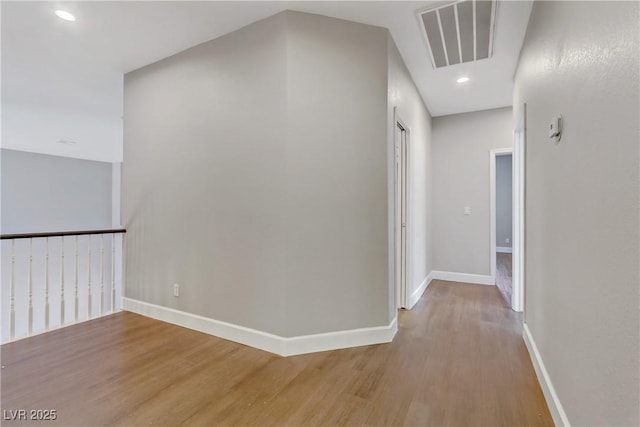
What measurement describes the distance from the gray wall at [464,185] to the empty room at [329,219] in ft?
2.12

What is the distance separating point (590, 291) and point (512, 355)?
138cm

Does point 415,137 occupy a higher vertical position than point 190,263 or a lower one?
higher

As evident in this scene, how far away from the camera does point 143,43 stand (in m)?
2.69

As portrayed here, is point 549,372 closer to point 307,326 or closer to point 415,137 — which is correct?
point 307,326

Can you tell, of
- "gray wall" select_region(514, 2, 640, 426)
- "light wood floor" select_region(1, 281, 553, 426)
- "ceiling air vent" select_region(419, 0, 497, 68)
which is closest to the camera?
"gray wall" select_region(514, 2, 640, 426)

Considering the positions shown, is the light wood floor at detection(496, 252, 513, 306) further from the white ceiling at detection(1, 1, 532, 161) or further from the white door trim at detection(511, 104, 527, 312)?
the white ceiling at detection(1, 1, 532, 161)

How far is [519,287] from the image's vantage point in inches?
125

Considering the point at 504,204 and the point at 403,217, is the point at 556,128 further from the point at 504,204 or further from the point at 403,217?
the point at 504,204

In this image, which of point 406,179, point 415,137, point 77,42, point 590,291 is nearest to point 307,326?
point 590,291

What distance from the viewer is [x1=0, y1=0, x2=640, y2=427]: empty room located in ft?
3.93

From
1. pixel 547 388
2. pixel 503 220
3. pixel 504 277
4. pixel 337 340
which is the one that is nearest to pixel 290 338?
pixel 337 340

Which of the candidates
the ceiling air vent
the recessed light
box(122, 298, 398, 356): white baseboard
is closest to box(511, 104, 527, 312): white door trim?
the ceiling air vent

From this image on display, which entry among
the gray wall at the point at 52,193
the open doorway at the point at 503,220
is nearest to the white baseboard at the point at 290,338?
the open doorway at the point at 503,220

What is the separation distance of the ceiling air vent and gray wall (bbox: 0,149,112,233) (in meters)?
8.19
